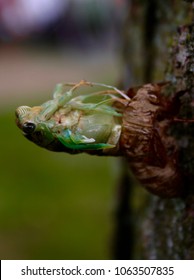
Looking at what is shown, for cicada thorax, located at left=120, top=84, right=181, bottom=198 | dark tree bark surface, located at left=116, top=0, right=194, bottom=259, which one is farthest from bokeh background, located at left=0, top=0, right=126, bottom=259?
cicada thorax, located at left=120, top=84, right=181, bottom=198

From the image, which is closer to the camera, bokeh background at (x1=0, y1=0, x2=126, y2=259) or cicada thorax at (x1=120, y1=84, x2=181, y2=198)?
cicada thorax at (x1=120, y1=84, x2=181, y2=198)

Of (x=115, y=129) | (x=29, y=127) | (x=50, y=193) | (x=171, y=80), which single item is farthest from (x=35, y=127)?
(x=50, y=193)

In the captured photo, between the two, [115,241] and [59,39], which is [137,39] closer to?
[115,241]

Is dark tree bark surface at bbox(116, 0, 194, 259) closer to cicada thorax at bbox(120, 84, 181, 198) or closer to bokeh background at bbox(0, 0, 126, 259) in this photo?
cicada thorax at bbox(120, 84, 181, 198)

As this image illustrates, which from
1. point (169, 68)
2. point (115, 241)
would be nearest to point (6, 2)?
point (115, 241)

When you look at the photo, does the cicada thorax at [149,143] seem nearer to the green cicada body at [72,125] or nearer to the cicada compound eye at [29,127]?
the green cicada body at [72,125]

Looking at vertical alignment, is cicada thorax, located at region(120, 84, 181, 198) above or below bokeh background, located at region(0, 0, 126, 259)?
above
